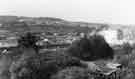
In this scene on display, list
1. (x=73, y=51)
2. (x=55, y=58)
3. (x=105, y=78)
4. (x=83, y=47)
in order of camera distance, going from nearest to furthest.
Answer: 1. (x=105, y=78)
2. (x=55, y=58)
3. (x=73, y=51)
4. (x=83, y=47)

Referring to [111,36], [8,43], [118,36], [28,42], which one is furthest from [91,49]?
[8,43]

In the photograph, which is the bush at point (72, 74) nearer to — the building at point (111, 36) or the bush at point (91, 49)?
the bush at point (91, 49)

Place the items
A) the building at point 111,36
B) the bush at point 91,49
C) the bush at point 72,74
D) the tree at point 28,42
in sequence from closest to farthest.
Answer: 1. the bush at point 72,74
2. the tree at point 28,42
3. the bush at point 91,49
4. the building at point 111,36

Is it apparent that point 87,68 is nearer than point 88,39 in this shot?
Yes

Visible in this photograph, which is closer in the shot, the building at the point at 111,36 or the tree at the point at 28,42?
the tree at the point at 28,42

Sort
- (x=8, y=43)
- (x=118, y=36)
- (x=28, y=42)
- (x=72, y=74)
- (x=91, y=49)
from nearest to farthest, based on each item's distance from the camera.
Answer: (x=72, y=74) < (x=28, y=42) < (x=8, y=43) < (x=91, y=49) < (x=118, y=36)

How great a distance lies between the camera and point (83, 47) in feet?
12.5

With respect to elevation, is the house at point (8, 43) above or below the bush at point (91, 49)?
above

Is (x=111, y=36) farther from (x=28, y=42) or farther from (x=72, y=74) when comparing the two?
(x=28, y=42)

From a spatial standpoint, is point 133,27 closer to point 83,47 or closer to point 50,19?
point 83,47

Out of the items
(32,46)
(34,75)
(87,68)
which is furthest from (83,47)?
(34,75)

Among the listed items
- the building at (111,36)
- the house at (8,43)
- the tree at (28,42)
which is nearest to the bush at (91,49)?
the building at (111,36)

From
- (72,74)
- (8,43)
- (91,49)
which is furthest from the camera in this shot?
(91,49)

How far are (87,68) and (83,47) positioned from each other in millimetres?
897
